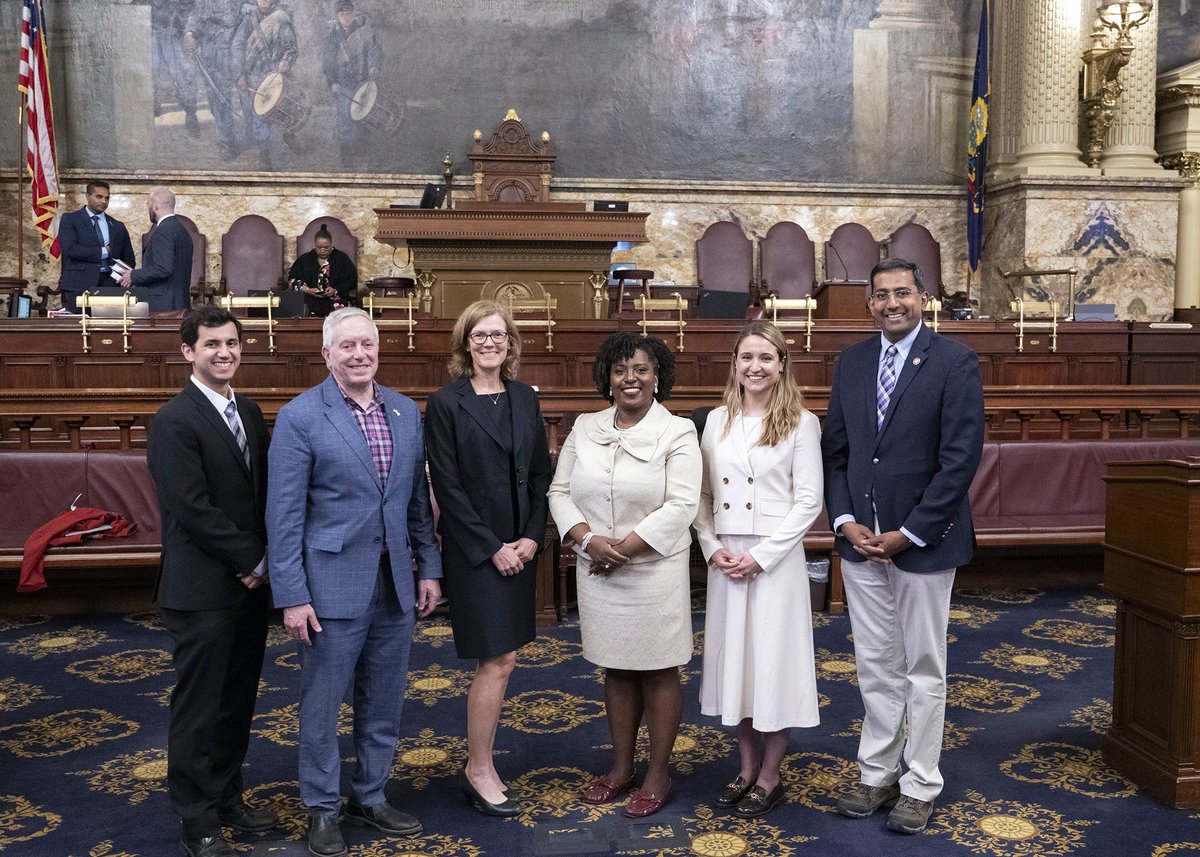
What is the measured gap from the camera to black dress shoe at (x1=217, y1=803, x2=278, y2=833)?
10.3 feet

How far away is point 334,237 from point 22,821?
9200mm

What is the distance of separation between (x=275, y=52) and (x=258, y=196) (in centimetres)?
155

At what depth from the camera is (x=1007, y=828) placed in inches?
124

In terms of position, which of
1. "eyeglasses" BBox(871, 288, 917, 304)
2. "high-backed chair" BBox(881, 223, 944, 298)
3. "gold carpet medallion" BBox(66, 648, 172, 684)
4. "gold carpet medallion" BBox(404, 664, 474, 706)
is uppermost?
"high-backed chair" BBox(881, 223, 944, 298)

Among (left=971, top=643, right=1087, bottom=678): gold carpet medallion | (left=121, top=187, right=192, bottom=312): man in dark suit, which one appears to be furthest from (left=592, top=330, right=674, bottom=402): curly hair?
(left=121, top=187, right=192, bottom=312): man in dark suit

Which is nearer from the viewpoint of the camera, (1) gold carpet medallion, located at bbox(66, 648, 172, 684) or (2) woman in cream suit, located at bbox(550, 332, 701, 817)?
(2) woman in cream suit, located at bbox(550, 332, 701, 817)

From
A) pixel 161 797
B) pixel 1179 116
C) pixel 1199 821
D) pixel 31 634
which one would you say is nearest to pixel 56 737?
pixel 161 797

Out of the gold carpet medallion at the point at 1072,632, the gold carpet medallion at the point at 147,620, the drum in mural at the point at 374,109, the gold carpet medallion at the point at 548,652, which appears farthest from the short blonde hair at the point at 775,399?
the drum in mural at the point at 374,109

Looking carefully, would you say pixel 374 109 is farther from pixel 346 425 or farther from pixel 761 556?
pixel 761 556

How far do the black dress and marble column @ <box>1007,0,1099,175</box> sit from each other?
9700mm

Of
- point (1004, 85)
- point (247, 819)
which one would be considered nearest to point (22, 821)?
point (247, 819)

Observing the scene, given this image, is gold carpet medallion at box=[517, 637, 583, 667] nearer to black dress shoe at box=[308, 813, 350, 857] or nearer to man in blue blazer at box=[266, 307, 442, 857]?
man in blue blazer at box=[266, 307, 442, 857]

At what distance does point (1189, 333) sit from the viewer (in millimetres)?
9523

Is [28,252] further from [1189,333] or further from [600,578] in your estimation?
[1189,333]
